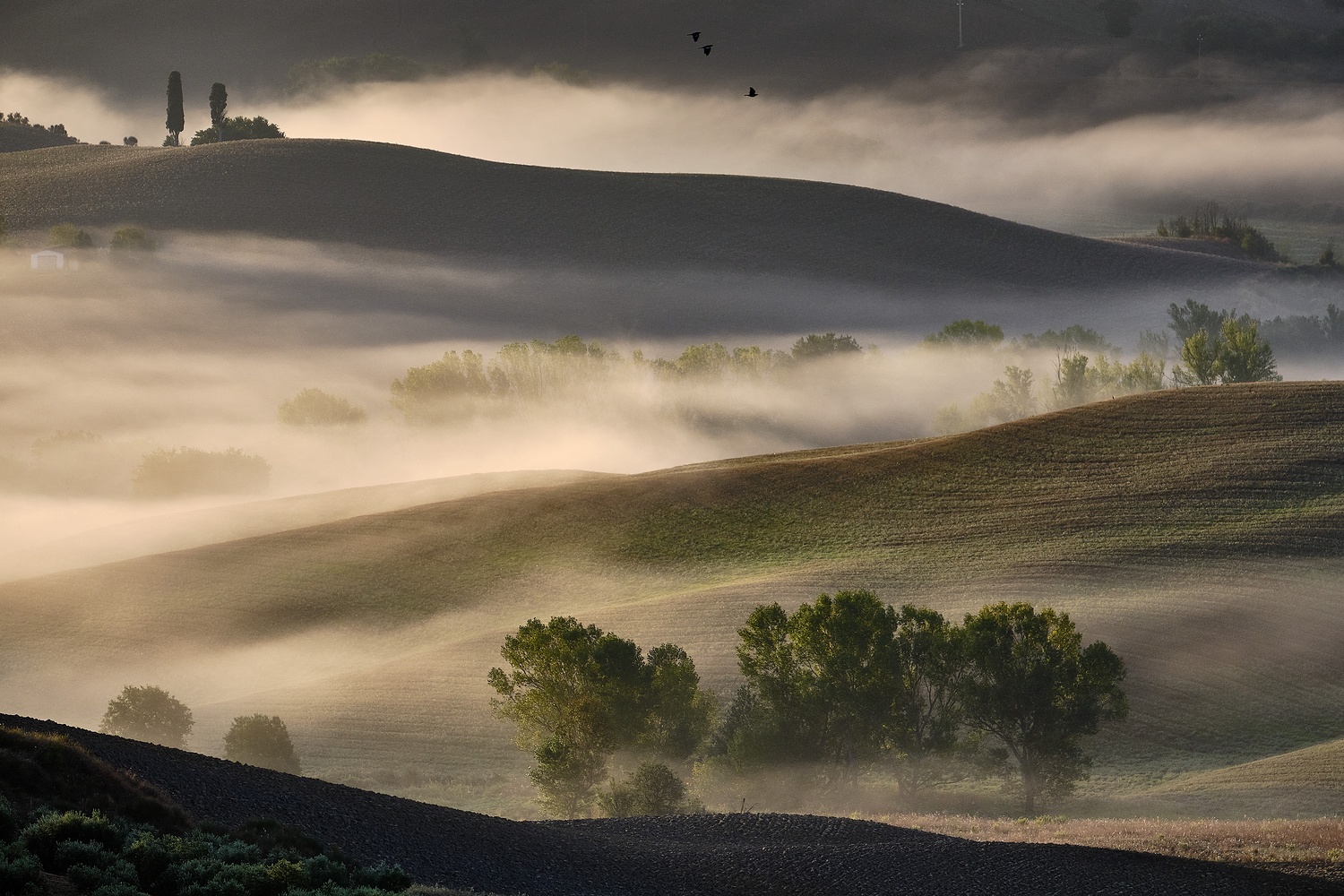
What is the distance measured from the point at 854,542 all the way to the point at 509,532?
19.2 metres

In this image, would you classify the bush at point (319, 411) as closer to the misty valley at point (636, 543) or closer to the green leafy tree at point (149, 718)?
the misty valley at point (636, 543)

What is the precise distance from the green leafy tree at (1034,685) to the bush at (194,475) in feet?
324

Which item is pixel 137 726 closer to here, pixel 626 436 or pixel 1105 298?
pixel 626 436

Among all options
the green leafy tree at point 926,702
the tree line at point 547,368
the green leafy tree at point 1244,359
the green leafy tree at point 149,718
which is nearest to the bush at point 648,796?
the green leafy tree at point 926,702

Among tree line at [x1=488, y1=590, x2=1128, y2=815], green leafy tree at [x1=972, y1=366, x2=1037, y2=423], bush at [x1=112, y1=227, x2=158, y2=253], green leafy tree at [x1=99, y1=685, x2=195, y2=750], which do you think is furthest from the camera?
bush at [x1=112, y1=227, x2=158, y2=253]

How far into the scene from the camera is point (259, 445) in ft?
484

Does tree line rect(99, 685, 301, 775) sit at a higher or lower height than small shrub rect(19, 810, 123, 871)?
higher

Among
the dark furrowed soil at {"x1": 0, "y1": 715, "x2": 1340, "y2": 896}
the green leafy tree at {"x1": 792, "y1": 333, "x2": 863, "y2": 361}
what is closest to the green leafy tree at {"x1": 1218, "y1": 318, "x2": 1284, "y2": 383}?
the green leafy tree at {"x1": 792, "y1": 333, "x2": 863, "y2": 361}

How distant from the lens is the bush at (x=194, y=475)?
129 meters

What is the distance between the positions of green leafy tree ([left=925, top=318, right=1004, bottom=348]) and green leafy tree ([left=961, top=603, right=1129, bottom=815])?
110 meters

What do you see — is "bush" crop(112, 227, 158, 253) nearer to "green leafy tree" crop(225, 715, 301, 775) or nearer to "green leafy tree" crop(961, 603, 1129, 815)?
"green leafy tree" crop(225, 715, 301, 775)

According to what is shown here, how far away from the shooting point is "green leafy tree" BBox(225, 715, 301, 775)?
4522 cm

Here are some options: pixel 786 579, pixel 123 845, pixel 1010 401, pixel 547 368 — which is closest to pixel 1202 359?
pixel 1010 401

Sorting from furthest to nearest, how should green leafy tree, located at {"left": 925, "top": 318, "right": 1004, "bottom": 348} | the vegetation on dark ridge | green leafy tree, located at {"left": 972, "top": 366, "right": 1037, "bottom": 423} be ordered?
green leafy tree, located at {"left": 925, "top": 318, "right": 1004, "bottom": 348} → green leafy tree, located at {"left": 972, "top": 366, "right": 1037, "bottom": 423} → the vegetation on dark ridge
